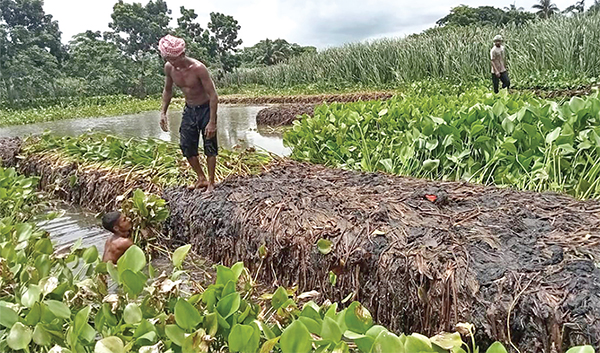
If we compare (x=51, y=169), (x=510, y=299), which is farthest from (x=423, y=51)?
(x=510, y=299)

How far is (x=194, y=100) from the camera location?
3.92m

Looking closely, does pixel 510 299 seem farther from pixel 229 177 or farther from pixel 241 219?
pixel 229 177

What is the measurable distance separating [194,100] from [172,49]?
0.44 metres

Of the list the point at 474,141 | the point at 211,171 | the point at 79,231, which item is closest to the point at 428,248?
the point at 474,141

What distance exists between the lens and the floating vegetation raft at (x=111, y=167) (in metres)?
4.61

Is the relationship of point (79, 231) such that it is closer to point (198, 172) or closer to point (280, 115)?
point (198, 172)

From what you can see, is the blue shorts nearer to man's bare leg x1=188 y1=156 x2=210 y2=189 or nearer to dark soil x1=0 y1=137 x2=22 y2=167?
man's bare leg x1=188 y1=156 x2=210 y2=189

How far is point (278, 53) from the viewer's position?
39.1 m

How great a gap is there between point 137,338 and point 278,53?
39077mm

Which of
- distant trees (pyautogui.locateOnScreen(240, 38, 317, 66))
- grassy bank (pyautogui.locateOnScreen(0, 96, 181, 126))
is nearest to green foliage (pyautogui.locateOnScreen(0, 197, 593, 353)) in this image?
grassy bank (pyautogui.locateOnScreen(0, 96, 181, 126))

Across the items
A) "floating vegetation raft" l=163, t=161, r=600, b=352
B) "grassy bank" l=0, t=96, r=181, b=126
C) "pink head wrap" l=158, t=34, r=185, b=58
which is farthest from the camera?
"grassy bank" l=0, t=96, r=181, b=126

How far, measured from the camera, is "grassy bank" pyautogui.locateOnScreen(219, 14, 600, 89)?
10.8m

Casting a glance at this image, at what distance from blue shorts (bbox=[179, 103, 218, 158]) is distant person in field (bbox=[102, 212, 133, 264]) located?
878 mm

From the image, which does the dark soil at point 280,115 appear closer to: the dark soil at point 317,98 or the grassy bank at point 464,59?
the dark soil at point 317,98
